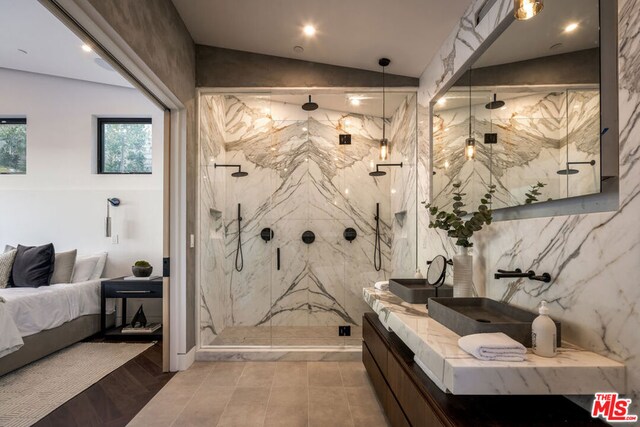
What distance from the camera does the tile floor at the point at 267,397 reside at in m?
2.19

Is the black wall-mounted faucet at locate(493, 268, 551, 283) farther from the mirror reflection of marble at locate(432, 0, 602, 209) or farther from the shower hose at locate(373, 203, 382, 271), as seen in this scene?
the shower hose at locate(373, 203, 382, 271)

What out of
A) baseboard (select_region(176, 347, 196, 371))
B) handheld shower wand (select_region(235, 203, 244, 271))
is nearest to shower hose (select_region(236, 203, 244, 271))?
handheld shower wand (select_region(235, 203, 244, 271))

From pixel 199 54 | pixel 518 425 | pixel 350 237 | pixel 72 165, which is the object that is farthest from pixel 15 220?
pixel 518 425

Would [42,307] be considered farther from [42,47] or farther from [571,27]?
[571,27]

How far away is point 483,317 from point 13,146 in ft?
19.5

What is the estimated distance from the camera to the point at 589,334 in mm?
1265

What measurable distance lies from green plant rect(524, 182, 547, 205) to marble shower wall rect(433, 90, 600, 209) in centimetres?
2

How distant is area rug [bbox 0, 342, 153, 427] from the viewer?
90.3 inches

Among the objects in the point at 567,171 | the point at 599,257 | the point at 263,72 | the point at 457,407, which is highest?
the point at 263,72

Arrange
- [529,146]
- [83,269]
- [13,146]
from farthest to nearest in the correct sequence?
[13,146]
[83,269]
[529,146]

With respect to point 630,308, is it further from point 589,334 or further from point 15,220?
point 15,220

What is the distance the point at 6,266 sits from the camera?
3672mm

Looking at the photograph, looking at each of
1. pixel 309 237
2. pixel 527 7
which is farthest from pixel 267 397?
pixel 527 7

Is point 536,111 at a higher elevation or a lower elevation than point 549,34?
lower
